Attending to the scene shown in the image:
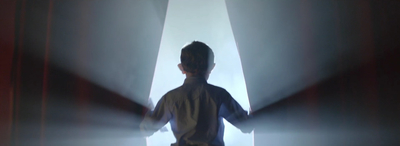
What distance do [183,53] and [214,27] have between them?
0.37 m

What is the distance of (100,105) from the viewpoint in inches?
41.6

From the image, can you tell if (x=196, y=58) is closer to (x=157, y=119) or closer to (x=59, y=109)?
(x=157, y=119)

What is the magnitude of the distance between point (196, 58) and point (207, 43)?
330 millimetres

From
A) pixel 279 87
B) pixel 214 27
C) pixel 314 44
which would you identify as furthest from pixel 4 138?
pixel 314 44

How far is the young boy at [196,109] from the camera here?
0.88 metres

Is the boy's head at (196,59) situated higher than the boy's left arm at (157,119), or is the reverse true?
the boy's head at (196,59)

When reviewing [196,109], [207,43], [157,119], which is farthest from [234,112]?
[207,43]

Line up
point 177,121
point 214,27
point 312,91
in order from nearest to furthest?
point 177,121 < point 312,91 < point 214,27

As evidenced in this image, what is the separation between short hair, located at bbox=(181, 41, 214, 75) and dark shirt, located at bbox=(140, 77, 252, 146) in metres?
0.03

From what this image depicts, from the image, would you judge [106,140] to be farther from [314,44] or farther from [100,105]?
[314,44]

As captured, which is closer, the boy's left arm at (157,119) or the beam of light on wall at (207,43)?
the boy's left arm at (157,119)

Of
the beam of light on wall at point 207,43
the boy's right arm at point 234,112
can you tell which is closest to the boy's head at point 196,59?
the boy's right arm at point 234,112

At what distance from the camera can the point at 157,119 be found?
0.93m

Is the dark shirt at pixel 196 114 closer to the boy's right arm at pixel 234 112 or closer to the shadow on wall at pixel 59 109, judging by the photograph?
the boy's right arm at pixel 234 112
